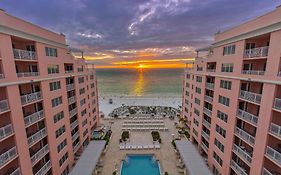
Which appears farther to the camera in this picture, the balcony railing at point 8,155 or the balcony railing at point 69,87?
the balcony railing at point 69,87

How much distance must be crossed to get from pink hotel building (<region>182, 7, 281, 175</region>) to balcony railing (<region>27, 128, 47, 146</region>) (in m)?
24.5

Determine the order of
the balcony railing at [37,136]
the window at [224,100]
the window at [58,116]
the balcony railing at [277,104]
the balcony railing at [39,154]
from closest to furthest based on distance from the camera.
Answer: the balcony railing at [277,104] < the balcony railing at [37,136] < the balcony railing at [39,154] < the window at [224,100] < the window at [58,116]

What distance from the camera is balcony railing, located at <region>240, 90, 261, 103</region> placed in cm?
1610

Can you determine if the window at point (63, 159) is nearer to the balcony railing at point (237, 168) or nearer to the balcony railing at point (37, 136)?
the balcony railing at point (37, 136)

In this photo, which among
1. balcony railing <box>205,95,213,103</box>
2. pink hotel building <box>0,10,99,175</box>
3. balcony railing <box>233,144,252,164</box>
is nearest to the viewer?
pink hotel building <box>0,10,99,175</box>

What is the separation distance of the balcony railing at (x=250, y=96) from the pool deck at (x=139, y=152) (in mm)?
16151

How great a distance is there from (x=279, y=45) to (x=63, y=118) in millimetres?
27828

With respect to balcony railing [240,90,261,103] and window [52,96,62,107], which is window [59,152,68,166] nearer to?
window [52,96,62,107]

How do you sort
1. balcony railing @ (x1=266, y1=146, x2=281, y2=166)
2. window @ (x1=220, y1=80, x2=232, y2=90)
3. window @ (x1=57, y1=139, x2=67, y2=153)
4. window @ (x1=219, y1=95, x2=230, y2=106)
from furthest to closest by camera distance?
1. window @ (x1=57, y1=139, x2=67, y2=153)
2. window @ (x1=219, y1=95, x2=230, y2=106)
3. window @ (x1=220, y1=80, x2=232, y2=90)
4. balcony railing @ (x1=266, y1=146, x2=281, y2=166)

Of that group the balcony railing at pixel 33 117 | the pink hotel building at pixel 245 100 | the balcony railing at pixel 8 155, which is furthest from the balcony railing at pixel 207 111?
the balcony railing at pixel 8 155

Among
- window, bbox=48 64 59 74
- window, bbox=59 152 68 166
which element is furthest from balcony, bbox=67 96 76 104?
window, bbox=59 152 68 166

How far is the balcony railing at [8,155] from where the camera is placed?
1351 centimetres

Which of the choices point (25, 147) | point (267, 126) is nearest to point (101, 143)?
point (25, 147)

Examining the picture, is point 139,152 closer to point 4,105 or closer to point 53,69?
point 53,69
